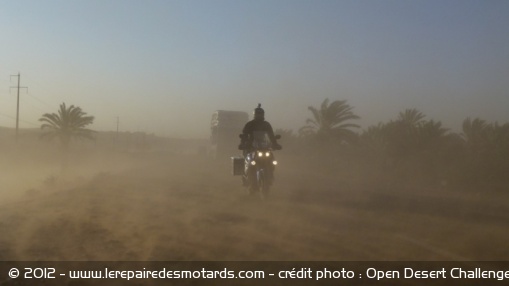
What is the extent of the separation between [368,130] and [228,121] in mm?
12272

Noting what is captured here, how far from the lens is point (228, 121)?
42.9m

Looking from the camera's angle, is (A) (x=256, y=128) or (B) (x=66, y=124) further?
(B) (x=66, y=124)

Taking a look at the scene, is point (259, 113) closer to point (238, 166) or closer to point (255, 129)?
point (255, 129)

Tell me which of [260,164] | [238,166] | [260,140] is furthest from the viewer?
[238,166]

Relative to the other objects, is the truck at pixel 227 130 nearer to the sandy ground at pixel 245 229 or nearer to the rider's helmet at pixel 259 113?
the sandy ground at pixel 245 229

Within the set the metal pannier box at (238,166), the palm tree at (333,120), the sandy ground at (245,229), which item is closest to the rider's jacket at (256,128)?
A: the metal pannier box at (238,166)

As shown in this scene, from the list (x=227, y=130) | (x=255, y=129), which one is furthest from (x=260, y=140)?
(x=227, y=130)

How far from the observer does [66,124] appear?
129 feet

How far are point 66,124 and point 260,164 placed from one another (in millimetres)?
29304

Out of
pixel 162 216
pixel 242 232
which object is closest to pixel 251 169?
pixel 162 216

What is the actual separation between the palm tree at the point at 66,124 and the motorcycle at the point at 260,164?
27.9 meters

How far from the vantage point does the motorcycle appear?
14.2 meters

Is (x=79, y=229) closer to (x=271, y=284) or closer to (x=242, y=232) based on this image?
(x=242, y=232)

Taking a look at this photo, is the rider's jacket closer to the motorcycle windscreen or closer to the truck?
the motorcycle windscreen
